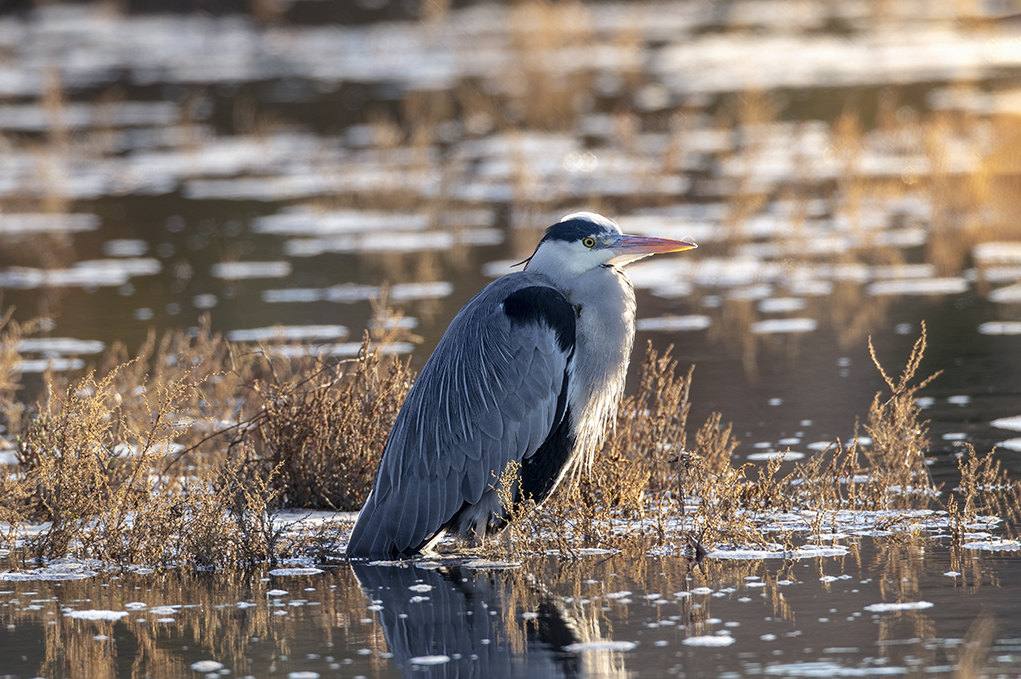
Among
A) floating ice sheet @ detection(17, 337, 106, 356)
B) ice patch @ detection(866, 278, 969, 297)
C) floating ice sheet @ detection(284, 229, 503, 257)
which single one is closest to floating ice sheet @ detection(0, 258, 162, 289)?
floating ice sheet @ detection(284, 229, 503, 257)

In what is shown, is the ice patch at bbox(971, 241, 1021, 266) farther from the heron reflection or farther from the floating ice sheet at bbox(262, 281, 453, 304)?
the heron reflection

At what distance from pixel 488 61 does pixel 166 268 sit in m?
13.5

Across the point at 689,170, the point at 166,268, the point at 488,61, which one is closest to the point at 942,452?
the point at 166,268

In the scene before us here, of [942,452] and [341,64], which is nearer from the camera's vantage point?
[942,452]

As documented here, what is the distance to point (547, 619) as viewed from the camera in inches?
212

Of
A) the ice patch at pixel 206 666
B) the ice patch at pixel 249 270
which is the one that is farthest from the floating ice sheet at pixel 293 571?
the ice patch at pixel 249 270

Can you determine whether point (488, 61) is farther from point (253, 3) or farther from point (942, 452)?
point (942, 452)

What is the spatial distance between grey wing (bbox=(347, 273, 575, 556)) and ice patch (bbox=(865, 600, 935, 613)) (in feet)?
5.12

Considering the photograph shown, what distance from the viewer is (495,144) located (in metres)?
18.7

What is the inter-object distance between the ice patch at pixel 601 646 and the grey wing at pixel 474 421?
4.07 ft

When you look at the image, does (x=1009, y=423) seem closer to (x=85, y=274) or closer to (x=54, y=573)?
(x=54, y=573)

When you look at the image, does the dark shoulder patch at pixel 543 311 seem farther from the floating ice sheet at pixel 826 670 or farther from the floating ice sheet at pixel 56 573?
the floating ice sheet at pixel 56 573

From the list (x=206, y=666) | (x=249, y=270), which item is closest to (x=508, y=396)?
(x=206, y=666)

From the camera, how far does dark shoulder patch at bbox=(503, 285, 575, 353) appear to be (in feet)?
20.5
